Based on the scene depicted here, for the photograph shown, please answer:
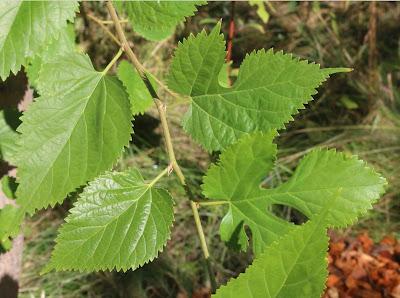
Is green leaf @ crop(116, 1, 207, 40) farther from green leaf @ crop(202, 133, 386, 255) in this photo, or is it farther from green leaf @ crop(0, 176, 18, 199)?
green leaf @ crop(0, 176, 18, 199)

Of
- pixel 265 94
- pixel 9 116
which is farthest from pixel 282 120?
pixel 9 116

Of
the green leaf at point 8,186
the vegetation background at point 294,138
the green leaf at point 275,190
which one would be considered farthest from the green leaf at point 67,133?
the vegetation background at point 294,138

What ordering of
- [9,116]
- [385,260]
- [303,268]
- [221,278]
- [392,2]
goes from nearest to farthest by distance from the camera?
1. [303,268]
2. [9,116]
3. [221,278]
4. [385,260]
5. [392,2]

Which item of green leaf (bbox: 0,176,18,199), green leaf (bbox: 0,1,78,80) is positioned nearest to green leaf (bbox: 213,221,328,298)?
green leaf (bbox: 0,1,78,80)

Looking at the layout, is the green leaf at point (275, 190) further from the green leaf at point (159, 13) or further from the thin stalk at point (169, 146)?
the green leaf at point (159, 13)

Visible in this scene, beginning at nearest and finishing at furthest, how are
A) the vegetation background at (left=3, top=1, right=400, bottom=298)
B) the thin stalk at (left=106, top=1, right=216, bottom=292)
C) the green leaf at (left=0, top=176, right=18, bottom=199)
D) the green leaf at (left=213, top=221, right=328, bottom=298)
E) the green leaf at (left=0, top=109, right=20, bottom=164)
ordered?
the green leaf at (left=213, top=221, right=328, bottom=298) < the thin stalk at (left=106, top=1, right=216, bottom=292) < the green leaf at (left=0, top=109, right=20, bottom=164) < the green leaf at (left=0, top=176, right=18, bottom=199) < the vegetation background at (left=3, top=1, right=400, bottom=298)

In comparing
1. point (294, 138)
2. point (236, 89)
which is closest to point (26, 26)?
point (236, 89)

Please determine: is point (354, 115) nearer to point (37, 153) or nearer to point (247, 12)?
point (247, 12)

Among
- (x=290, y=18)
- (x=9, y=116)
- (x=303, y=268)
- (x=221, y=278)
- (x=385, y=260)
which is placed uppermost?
(x=303, y=268)
